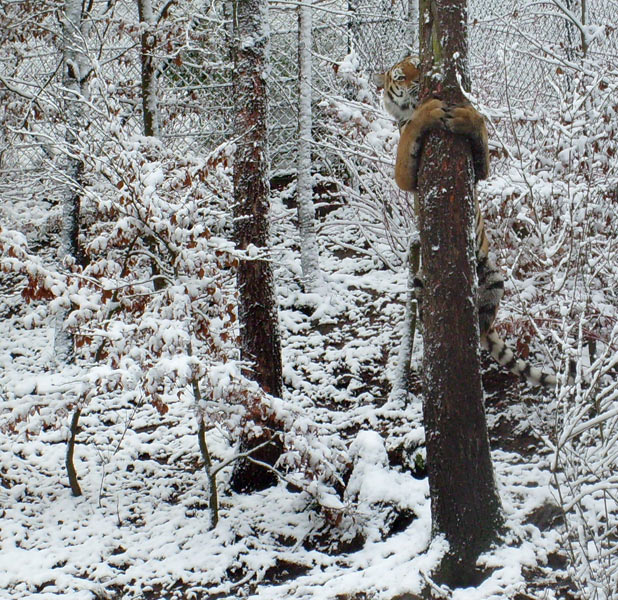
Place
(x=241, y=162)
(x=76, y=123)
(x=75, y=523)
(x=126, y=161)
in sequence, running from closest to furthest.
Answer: (x=126, y=161), (x=75, y=523), (x=241, y=162), (x=76, y=123)

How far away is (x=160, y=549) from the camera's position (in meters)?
5.37

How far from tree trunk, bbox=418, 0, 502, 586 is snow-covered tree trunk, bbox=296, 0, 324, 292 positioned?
4902 millimetres

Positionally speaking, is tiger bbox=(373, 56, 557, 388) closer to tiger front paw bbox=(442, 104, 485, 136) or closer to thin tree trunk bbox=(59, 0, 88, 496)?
tiger front paw bbox=(442, 104, 485, 136)

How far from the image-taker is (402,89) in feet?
16.5

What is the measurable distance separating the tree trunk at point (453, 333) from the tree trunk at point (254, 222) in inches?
88.2

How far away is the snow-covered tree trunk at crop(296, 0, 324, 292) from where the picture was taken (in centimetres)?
913

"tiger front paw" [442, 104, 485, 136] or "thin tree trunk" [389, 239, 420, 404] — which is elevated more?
"tiger front paw" [442, 104, 485, 136]

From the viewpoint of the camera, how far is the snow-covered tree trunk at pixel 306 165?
9.13 meters

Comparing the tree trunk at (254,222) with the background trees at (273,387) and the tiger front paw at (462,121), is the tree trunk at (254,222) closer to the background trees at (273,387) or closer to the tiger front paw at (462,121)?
the background trees at (273,387)

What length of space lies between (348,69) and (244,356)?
9.83 feet

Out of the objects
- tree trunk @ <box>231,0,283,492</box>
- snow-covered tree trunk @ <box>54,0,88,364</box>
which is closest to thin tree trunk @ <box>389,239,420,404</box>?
tree trunk @ <box>231,0,283,492</box>

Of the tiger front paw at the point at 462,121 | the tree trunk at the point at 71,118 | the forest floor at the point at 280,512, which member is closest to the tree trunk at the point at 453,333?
the tiger front paw at the point at 462,121

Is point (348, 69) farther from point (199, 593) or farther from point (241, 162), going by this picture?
point (199, 593)

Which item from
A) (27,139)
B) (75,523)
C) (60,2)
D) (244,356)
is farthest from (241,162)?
(60,2)
